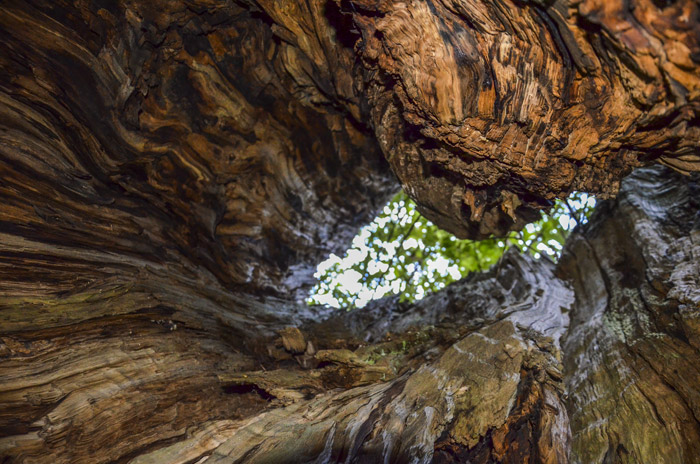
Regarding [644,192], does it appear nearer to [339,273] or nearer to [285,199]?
[285,199]

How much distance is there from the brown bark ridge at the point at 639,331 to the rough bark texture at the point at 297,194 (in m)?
0.02

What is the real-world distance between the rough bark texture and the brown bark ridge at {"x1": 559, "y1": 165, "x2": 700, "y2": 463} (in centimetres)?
2

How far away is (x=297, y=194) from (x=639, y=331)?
13.5ft

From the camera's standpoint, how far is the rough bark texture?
2557 millimetres

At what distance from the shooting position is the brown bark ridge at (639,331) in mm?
3012

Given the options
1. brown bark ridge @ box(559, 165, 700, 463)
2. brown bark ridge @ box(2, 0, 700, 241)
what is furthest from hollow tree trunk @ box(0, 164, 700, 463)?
brown bark ridge @ box(2, 0, 700, 241)

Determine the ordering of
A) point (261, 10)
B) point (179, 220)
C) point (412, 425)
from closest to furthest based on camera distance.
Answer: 1. point (412, 425)
2. point (261, 10)
3. point (179, 220)

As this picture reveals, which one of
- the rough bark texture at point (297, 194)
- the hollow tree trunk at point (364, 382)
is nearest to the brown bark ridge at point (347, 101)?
the rough bark texture at point (297, 194)

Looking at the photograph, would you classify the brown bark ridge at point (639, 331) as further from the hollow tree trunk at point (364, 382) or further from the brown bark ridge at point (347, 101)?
the brown bark ridge at point (347, 101)

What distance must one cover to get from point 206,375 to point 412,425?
1822mm

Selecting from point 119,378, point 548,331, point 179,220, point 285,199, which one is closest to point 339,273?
point 285,199

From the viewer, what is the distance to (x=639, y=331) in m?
3.77

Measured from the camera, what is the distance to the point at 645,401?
3184 millimetres

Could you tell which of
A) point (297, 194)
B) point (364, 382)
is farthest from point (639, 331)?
point (297, 194)
